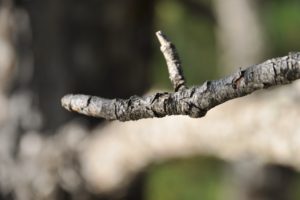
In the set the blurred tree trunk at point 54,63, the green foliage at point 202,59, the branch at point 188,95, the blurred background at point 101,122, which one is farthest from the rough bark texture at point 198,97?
the green foliage at point 202,59

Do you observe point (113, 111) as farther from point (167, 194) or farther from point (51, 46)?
point (167, 194)

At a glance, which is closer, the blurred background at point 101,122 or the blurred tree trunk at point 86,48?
the blurred background at point 101,122

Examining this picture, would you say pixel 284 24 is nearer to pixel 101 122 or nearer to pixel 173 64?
pixel 101 122

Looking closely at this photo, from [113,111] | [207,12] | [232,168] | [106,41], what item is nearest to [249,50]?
[207,12]

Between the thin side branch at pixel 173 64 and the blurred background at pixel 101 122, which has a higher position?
the blurred background at pixel 101 122

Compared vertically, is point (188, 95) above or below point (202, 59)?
below

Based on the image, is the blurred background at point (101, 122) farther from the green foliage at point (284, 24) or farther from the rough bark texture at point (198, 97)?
the green foliage at point (284, 24)

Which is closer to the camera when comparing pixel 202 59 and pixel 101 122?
pixel 101 122

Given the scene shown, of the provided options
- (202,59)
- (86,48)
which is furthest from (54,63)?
(202,59)

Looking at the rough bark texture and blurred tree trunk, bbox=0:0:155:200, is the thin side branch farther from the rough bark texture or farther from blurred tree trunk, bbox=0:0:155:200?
blurred tree trunk, bbox=0:0:155:200
